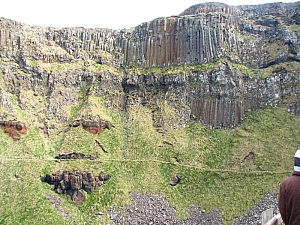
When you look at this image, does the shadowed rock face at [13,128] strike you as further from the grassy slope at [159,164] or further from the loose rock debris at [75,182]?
the loose rock debris at [75,182]

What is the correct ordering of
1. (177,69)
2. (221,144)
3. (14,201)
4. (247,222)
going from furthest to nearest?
(177,69) → (221,144) → (14,201) → (247,222)

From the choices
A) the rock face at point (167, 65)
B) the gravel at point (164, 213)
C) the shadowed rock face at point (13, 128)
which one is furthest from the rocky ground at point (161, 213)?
the rock face at point (167, 65)

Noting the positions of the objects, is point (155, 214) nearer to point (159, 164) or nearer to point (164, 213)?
point (164, 213)

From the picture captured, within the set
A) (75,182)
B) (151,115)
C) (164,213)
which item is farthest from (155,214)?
(151,115)

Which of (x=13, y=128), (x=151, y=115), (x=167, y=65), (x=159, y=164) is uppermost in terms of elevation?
(x=167, y=65)

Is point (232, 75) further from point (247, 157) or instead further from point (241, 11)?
point (241, 11)

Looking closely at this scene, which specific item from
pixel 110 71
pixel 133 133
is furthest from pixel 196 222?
pixel 110 71
